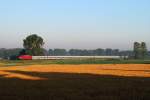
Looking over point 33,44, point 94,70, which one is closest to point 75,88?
point 94,70

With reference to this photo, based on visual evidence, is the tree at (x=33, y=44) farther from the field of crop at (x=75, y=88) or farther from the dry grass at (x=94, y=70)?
the field of crop at (x=75, y=88)

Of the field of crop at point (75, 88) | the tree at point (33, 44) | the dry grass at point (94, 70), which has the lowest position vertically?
the dry grass at point (94, 70)

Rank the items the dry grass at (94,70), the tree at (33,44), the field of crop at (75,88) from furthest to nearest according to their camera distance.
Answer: the tree at (33,44)
the dry grass at (94,70)
the field of crop at (75,88)

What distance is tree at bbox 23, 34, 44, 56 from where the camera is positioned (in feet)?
578

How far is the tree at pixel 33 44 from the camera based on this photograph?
176250 mm

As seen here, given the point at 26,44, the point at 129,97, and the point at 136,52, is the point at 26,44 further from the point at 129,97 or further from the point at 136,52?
the point at 129,97

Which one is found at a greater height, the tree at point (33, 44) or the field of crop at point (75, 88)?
the tree at point (33, 44)

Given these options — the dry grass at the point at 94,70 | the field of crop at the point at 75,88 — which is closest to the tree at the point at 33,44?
the dry grass at the point at 94,70

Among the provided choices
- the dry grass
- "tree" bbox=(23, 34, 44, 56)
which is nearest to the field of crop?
the dry grass

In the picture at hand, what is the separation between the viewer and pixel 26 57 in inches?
5699

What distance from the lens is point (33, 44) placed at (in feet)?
577

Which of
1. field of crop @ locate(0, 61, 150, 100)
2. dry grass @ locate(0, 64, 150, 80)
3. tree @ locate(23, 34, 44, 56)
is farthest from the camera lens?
tree @ locate(23, 34, 44, 56)

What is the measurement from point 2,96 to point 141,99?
6853 mm

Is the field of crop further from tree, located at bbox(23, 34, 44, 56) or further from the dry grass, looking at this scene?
tree, located at bbox(23, 34, 44, 56)
